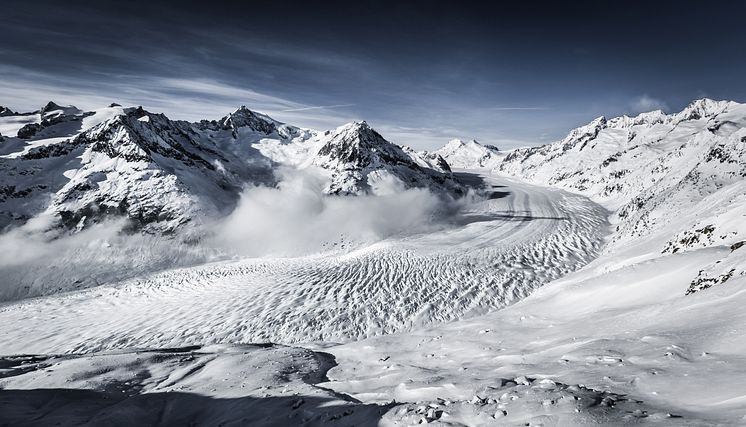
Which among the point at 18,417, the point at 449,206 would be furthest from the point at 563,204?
the point at 18,417

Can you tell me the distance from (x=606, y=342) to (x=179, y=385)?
1624 centimetres

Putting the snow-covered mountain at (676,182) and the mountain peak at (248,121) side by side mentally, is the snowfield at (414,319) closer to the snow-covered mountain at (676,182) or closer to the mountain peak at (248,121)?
the snow-covered mountain at (676,182)

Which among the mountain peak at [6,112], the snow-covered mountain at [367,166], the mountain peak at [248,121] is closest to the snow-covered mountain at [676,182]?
the snow-covered mountain at [367,166]

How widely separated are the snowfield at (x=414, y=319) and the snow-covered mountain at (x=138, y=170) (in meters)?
1.81

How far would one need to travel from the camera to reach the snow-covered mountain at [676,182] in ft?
60.5

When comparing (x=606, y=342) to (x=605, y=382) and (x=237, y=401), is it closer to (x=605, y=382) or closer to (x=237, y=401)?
(x=605, y=382)

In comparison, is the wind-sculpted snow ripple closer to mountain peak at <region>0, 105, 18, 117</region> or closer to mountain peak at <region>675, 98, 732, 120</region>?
mountain peak at <region>0, 105, 18, 117</region>

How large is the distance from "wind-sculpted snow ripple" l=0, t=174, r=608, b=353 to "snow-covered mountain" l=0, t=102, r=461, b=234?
26392 mm

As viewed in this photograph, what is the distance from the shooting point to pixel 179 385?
15.4 meters

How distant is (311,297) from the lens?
101ft

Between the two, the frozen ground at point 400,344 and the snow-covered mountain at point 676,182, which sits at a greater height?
the snow-covered mountain at point 676,182

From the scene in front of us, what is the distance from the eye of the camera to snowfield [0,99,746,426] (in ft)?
26.6

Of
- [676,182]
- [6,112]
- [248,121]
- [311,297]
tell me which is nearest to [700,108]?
[676,182]

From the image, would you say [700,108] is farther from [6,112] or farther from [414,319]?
[6,112]
